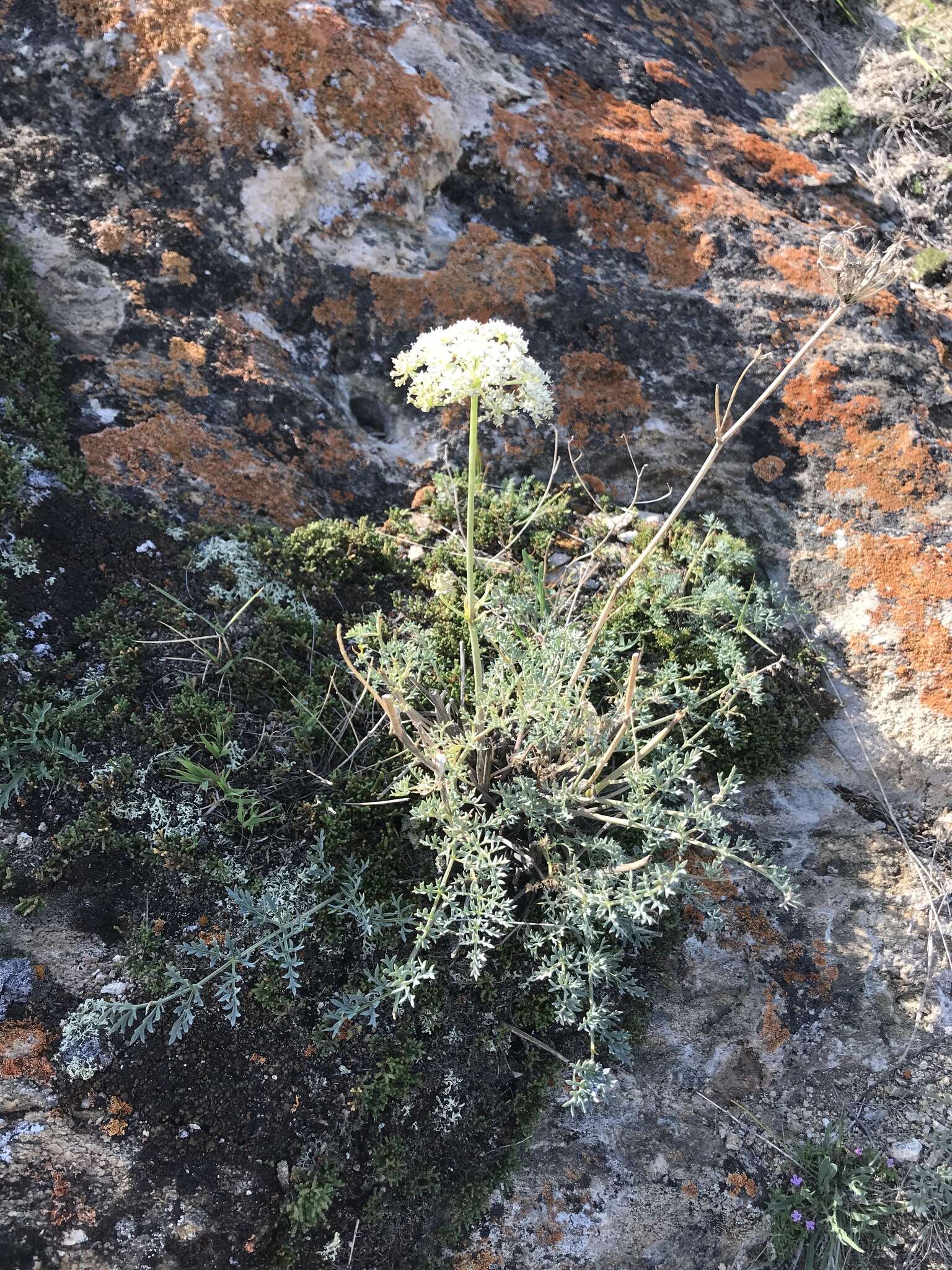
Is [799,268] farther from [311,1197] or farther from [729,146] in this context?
[311,1197]

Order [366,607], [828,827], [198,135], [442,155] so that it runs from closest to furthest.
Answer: [828,827], [366,607], [198,135], [442,155]

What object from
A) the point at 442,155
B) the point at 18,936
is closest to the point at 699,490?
the point at 442,155

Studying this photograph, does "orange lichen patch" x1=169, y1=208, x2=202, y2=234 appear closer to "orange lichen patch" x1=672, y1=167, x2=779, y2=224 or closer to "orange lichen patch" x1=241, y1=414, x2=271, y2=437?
"orange lichen patch" x1=241, y1=414, x2=271, y2=437

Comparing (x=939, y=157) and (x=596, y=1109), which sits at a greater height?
(x=939, y=157)

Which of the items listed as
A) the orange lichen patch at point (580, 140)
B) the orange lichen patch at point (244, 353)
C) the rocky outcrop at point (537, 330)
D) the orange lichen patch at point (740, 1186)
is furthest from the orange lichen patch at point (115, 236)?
the orange lichen patch at point (740, 1186)

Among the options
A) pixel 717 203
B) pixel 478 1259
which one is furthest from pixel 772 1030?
pixel 717 203

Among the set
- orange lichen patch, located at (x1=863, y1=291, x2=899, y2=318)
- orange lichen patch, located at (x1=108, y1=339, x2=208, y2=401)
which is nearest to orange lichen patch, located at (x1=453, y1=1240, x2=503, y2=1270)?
orange lichen patch, located at (x1=108, y1=339, x2=208, y2=401)

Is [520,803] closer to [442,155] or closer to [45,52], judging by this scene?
[442,155]
